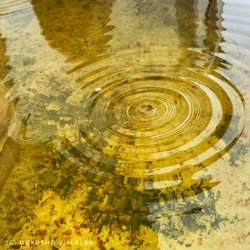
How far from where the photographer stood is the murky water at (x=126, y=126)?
1706 mm

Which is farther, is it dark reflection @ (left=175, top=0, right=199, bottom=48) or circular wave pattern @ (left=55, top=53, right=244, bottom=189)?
dark reflection @ (left=175, top=0, right=199, bottom=48)

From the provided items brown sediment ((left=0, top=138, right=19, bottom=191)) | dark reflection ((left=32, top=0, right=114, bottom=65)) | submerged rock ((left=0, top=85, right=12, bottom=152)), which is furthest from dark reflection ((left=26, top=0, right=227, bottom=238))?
dark reflection ((left=32, top=0, right=114, bottom=65))

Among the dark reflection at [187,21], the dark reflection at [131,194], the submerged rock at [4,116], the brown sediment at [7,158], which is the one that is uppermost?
the dark reflection at [187,21]

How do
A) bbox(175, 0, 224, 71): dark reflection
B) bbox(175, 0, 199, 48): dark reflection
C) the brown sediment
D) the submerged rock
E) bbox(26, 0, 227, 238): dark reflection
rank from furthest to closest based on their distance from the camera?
bbox(175, 0, 199, 48): dark reflection < bbox(175, 0, 224, 71): dark reflection < the submerged rock < the brown sediment < bbox(26, 0, 227, 238): dark reflection

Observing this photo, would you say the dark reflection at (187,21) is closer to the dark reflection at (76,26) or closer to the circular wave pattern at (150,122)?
the circular wave pattern at (150,122)

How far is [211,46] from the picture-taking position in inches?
102

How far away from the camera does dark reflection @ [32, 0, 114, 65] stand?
2701mm

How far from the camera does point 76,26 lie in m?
2.94

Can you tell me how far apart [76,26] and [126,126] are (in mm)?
1144

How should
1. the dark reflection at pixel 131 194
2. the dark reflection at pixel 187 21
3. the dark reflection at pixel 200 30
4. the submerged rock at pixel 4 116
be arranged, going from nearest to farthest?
the dark reflection at pixel 131 194 < the submerged rock at pixel 4 116 < the dark reflection at pixel 200 30 < the dark reflection at pixel 187 21

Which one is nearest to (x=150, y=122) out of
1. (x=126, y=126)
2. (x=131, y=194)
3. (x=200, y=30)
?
(x=126, y=126)

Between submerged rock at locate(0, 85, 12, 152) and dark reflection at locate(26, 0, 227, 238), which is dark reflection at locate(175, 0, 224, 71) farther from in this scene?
submerged rock at locate(0, 85, 12, 152)

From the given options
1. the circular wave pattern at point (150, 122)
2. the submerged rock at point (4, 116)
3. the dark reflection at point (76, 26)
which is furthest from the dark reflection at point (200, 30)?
the submerged rock at point (4, 116)

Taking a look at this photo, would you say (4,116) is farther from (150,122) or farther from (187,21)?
(187,21)
